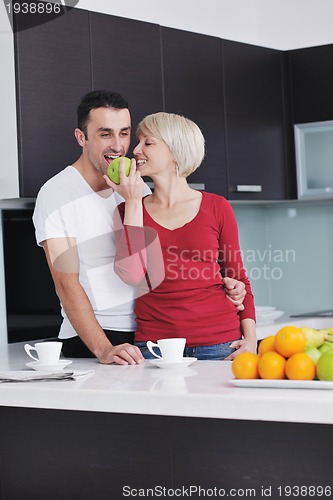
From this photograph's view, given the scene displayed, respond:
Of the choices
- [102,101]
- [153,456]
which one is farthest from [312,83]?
[153,456]

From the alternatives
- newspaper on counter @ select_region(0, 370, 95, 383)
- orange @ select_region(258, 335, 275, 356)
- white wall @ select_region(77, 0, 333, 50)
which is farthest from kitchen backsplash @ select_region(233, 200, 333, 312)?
orange @ select_region(258, 335, 275, 356)

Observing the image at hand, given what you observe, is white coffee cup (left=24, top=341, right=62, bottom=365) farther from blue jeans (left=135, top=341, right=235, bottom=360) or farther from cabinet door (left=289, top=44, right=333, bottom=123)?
cabinet door (left=289, top=44, right=333, bottom=123)

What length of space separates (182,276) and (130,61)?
1.23m

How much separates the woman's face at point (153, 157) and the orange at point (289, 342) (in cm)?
89

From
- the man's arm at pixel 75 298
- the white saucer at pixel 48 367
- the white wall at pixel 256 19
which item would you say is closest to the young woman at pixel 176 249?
the man's arm at pixel 75 298

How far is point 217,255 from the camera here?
9.02 ft

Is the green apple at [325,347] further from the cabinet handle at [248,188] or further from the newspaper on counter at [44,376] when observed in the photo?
the cabinet handle at [248,188]

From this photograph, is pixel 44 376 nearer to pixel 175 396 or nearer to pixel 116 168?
pixel 175 396

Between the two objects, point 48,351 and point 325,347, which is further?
point 48,351

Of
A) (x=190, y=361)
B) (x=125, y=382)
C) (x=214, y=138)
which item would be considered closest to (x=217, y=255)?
(x=190, y=361)

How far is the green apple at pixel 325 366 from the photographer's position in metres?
1.92

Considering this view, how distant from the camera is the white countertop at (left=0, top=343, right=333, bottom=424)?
185 cm

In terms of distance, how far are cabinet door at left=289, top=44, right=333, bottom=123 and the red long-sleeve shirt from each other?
1.74 metres

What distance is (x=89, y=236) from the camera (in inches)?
111
